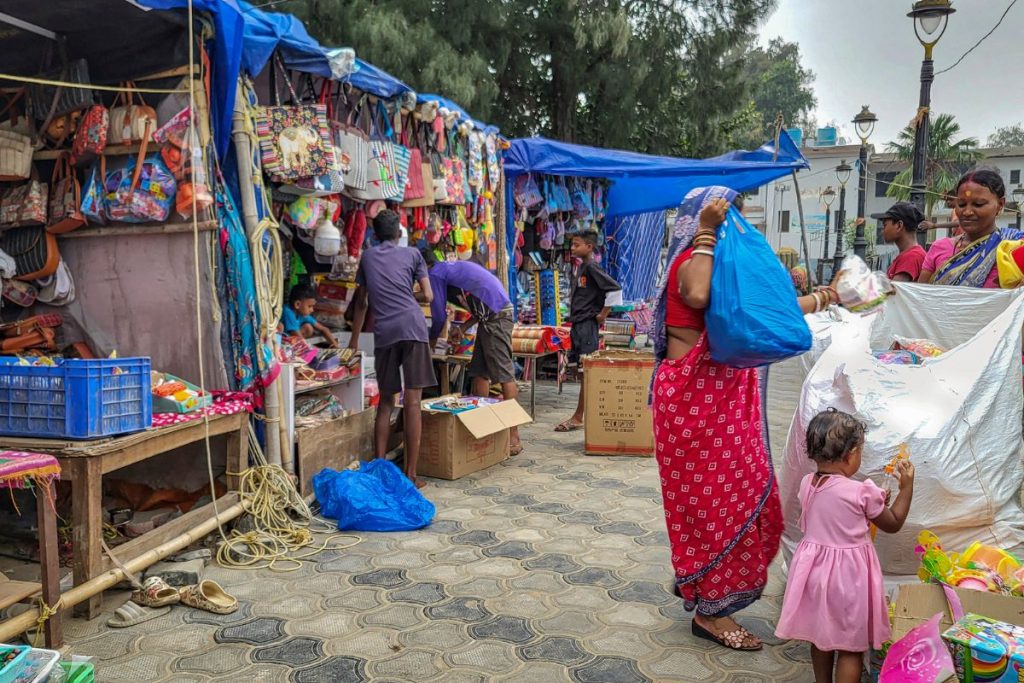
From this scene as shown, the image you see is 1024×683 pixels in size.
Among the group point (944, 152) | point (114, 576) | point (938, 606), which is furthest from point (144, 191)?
point (944, 152)

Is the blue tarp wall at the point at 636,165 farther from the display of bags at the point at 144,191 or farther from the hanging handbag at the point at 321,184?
the display of bags at the point at 144,191

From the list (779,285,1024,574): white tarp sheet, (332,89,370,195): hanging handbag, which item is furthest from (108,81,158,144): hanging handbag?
(779,285,1024,574): white tarp sheet

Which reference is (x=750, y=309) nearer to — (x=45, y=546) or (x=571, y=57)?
(x=45, y=546)

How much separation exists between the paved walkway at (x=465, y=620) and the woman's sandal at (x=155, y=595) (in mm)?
65

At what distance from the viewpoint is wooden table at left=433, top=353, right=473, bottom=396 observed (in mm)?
6668

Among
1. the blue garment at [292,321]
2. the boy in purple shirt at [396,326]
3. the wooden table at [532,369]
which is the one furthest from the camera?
the wooden table at [532,369]

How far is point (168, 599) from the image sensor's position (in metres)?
3.49

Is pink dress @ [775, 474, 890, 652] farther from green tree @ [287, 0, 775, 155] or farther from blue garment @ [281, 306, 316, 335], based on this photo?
green tree @ [287, 0, 775, 155]

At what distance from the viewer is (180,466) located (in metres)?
4.56

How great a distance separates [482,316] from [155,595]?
336cm

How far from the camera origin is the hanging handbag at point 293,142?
180 inches

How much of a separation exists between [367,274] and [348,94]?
56.9 inches

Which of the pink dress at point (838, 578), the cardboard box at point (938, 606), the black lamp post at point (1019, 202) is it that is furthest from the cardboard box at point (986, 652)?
the black lamp post at point (1019, 202)

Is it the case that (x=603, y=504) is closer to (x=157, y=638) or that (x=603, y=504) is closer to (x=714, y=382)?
(x=714, y=382)
